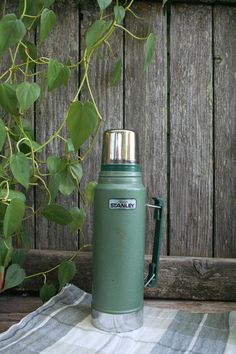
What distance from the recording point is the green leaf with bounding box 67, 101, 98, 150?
2.43 ft

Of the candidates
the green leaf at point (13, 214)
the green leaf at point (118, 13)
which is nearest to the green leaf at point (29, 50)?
the green leaf at point (118, 13)

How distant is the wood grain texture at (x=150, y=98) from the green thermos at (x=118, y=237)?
0.78 ft

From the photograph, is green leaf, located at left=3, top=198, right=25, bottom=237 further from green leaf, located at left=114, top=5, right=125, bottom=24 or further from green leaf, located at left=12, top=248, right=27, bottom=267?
green leaf, located at left=114, top=5, right=125, bottom=24

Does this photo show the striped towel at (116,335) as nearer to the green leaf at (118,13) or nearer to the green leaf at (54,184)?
the green leaf at (54,184)

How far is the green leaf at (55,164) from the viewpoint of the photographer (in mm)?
912

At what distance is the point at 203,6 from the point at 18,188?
71 centimetres

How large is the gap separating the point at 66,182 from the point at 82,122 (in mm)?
236

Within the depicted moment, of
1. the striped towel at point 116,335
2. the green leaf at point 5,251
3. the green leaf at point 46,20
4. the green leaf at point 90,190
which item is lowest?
the striped towel at point 116,335

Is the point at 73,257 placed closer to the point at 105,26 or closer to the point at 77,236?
the point at 77,236

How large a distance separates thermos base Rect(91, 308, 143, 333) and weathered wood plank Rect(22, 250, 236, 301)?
23 centimetres

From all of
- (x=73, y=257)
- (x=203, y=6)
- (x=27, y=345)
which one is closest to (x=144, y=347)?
(x=27, y=345)

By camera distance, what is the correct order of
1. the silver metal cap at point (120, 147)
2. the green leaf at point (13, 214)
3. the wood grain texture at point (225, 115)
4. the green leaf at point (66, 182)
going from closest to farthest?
1. the green leaf at point (13, 214)
2. the silver metal cap at point (120, 147)
3. the green leaf at point (66, 182)
4. the wood grain texture at point (225, 115)

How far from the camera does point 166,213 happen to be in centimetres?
106

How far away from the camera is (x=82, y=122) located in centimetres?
74
